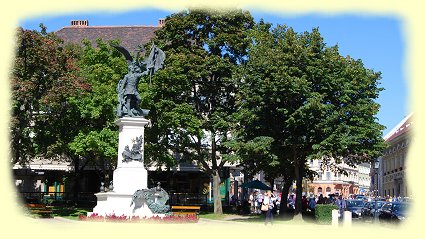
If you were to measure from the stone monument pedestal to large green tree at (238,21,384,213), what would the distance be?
7.79m

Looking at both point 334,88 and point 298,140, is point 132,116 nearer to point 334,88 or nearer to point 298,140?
point 298,140

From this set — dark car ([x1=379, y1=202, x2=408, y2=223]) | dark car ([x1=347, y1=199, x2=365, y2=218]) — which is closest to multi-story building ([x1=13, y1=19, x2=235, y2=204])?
dark car ([x1=347, y1=199, x2=365, y2=218])

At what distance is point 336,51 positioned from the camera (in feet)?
105

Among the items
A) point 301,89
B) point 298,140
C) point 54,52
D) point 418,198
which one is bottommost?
point 418,198

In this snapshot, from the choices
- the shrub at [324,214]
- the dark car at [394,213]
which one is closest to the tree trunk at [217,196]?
the shrub at [324,214]

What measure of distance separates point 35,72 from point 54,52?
1584mm

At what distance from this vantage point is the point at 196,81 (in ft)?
126

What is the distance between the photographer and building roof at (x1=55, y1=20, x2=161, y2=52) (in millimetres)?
58125

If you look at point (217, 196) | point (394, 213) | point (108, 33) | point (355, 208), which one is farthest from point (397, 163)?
point (394, 213)

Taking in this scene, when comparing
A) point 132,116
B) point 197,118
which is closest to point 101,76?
point 197,118

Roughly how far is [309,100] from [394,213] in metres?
7.32

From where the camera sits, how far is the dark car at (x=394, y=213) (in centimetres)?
2789

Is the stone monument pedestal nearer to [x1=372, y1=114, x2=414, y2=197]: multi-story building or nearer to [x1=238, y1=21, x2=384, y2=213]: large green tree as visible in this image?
[x1=238, y1=21, x2=384, y2=213]: large green tree

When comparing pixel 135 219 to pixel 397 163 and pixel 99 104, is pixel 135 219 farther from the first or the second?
pixel 397 163
